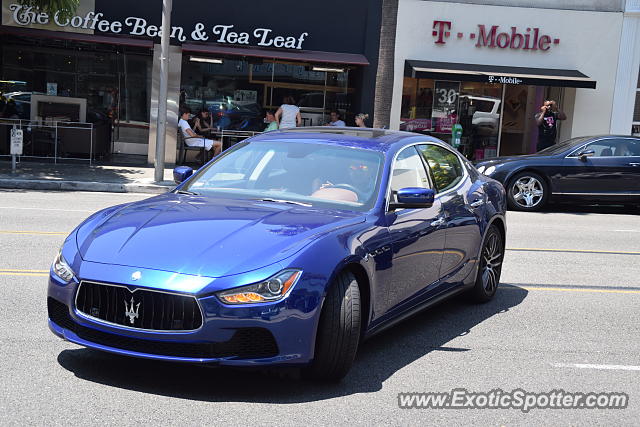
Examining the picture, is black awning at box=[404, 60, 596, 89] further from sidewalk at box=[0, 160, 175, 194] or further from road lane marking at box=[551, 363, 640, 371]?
road lane marking at box=[551, 363, 640, 371]

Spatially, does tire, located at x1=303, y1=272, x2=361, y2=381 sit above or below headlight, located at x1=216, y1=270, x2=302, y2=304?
below

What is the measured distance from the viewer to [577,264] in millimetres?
9961

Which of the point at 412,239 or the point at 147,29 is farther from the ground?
the point at 147,29

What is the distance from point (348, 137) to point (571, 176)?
402 inches

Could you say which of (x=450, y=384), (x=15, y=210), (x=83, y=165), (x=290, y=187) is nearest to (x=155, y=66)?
(x=83, y=165)

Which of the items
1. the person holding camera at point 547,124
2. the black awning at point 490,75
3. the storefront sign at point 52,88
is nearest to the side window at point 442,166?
the person holding camera at point 547,124

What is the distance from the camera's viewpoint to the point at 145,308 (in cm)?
460

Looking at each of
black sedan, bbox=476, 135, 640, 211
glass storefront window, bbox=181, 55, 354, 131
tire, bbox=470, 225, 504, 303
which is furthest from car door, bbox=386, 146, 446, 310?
glass storefront window, bbox=181, 55, 354, 131

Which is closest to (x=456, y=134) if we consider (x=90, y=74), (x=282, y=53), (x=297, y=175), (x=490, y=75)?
(x=490, y=75)

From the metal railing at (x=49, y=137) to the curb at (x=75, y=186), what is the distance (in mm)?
3294

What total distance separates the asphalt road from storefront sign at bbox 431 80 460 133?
555 inches

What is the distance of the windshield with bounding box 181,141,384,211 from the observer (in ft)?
19.4

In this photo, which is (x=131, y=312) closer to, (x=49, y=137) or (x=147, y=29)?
(x=49, y=137)

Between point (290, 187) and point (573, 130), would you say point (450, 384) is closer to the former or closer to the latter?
point (290, 187)
